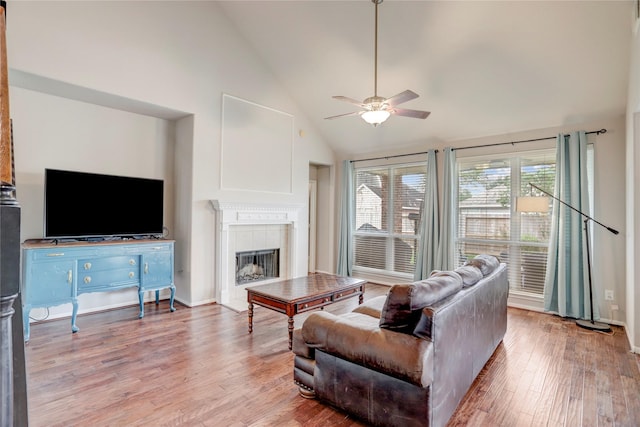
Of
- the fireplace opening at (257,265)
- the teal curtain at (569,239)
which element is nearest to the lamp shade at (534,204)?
the teal curtain at (569,239)

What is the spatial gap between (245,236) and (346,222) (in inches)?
89.4

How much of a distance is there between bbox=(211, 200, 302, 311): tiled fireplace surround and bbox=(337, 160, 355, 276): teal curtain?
3.72 ft

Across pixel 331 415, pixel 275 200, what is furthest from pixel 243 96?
pixel 331 415

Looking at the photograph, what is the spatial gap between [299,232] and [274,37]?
10.7 feet

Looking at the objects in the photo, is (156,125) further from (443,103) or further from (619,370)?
(619,370)

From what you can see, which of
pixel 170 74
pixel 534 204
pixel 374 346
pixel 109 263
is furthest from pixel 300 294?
pixel 170 74

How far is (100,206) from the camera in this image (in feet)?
13.2

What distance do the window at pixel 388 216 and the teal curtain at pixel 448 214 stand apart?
0.55 metres

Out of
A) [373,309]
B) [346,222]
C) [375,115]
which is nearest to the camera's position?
[373,309]

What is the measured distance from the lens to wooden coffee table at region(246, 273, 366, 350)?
3.18m

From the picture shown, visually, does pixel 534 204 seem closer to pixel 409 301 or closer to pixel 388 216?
pixel 388 216

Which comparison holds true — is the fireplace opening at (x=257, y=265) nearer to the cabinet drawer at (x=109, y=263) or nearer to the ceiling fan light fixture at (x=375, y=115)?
the cabinet drawer at (x=109, y=263)

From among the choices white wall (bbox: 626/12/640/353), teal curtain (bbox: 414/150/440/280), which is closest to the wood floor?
white wall (bbox: 626/12/640/353)

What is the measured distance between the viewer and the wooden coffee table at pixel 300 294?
318cm
